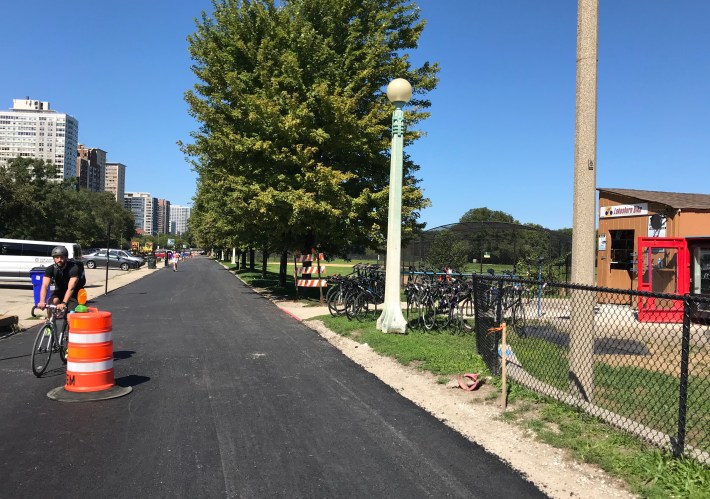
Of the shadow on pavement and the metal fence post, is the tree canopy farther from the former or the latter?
the metal fence post

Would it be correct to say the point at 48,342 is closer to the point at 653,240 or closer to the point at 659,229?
the point at 653,240

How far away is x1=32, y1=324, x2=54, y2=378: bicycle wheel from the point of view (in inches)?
289

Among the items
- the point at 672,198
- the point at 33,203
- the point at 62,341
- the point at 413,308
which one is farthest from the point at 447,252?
the point at 33,203

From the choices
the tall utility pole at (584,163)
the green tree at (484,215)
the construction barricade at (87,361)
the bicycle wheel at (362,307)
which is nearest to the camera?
the tall utility pole at (584,163)

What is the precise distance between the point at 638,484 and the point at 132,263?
4740cm

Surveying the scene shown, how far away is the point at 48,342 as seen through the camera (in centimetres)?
768

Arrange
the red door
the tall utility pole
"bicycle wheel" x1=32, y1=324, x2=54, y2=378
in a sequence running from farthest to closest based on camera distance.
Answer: the red door < "bicycle wheel" x1=32, y1=324, x2=54, y2=378 < the tall utility pole

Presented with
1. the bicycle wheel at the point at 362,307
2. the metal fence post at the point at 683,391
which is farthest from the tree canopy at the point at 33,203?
the metal fence post at the point at 683,391

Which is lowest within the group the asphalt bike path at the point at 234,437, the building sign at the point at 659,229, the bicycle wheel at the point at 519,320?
the asphalt bike path at the point at 234,437

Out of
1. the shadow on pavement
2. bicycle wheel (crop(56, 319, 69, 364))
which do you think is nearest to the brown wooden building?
the shadow on pavement

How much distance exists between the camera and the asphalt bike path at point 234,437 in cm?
A: 396

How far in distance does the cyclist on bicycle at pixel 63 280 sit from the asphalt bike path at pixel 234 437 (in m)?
1.06

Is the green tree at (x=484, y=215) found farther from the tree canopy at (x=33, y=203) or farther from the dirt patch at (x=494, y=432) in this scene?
the dirt patch at (x=494, y=432)

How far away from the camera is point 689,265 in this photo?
49.2 feet
